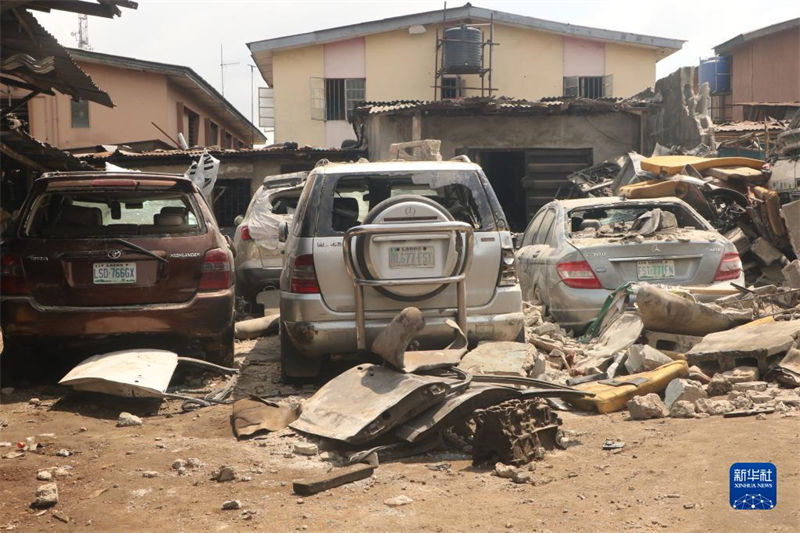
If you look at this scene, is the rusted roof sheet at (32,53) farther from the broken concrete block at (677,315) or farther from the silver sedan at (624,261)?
the broken concrete block at (677,315)

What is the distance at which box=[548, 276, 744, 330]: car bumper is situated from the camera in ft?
26.8

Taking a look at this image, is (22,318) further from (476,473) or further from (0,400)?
(476,473)

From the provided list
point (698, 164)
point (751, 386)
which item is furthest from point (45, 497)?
point (698, 164)

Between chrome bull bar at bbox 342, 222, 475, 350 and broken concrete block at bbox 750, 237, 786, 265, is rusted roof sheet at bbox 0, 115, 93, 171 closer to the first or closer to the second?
chrome bull bar at bbox 342, 222, 475, 350

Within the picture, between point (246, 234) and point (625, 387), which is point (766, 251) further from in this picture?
point (246, 234)

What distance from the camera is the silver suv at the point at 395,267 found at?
21.0 ft

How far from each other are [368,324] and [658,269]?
332cm

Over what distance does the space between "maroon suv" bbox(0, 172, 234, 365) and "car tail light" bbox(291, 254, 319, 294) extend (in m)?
0.95

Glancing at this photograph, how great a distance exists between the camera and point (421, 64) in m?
31.6

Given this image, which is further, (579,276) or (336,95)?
(336,95)

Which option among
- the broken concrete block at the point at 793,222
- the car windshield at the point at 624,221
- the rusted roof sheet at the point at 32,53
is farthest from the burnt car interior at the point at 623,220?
the rusted roof sheet at the point at 32,53

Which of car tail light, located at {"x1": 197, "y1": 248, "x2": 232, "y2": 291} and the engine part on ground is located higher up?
car tail light, located at {"x1": 197, "y1": 248, "x2": 232, "y2": 291}

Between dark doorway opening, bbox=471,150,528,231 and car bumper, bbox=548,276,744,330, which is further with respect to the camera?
dark doorway opening, bbox=471,150,528,231

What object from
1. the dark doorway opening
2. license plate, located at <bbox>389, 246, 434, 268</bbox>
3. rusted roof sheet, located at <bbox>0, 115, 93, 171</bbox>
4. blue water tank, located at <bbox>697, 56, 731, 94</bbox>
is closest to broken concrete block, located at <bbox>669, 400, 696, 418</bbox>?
license plate, located at <bbox>389, 246, 434, 268</bbox>
